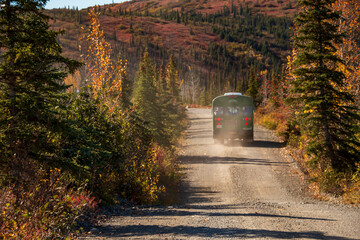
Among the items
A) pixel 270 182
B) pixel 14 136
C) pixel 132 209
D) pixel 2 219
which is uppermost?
pixel 14 136

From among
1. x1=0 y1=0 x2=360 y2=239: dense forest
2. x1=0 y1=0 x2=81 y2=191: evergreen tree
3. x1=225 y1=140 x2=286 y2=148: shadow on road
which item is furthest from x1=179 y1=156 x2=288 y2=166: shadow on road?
x1=0 y1=0 x2=81 y2=191: evergreen tree

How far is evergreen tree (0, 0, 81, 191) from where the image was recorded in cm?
620

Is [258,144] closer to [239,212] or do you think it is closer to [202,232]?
[239,212]

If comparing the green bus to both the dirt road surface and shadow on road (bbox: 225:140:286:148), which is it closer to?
shadow on road (bbox: 225:140:286:148)

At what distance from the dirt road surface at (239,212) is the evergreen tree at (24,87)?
2.15 metres

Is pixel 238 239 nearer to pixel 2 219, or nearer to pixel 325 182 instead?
pixel 2 219

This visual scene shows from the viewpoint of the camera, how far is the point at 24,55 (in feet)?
19.7

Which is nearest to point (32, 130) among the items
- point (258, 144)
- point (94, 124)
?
point (94, 124)

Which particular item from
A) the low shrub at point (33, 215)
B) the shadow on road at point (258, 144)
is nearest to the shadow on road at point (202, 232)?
the low shrub at point (33, 215)

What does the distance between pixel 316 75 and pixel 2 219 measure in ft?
39.2

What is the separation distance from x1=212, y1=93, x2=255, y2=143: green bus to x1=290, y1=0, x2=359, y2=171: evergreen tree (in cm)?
852

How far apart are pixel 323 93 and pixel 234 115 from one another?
9.20 m

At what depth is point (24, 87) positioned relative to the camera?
6.41 metres

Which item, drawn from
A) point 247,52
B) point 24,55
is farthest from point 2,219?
point 247,52
